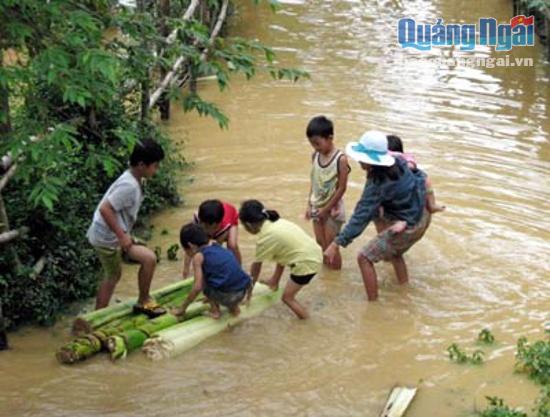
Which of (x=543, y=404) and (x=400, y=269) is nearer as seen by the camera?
(x=543, y=404)

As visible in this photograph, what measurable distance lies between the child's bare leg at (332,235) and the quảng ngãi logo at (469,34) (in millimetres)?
9422

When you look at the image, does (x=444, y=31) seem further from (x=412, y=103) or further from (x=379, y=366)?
(x=379, y=366)

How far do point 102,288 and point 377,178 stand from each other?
2.33 meters

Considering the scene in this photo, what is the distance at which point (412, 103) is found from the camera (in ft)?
41.9

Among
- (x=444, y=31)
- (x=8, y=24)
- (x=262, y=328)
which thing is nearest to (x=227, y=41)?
(x=8, y=24)

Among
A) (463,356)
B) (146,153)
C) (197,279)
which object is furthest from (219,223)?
(463,356)

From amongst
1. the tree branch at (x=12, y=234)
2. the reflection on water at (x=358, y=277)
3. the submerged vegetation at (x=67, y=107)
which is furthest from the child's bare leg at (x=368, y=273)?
the tree branch at (x=12, y=234)

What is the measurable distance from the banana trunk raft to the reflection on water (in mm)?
89

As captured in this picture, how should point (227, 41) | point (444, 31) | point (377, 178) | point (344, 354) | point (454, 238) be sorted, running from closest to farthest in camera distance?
point (227, 41), point (344, 354), point (377, 178), point (454, 238), point (444, 31)

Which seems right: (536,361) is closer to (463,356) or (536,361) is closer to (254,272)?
(463,356)

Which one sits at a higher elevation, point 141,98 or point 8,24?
point 8,24

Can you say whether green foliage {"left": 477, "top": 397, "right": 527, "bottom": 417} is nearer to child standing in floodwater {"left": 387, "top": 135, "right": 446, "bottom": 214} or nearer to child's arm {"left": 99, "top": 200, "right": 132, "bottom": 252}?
child standing in floodwater {"left": 387, "top": 135, "right": 446, "bottom": 214}

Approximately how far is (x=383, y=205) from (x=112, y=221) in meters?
2.29

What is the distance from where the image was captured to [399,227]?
6.77 m
